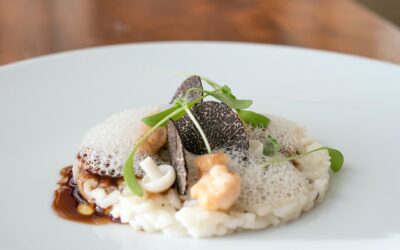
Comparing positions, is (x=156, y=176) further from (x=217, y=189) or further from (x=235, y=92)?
(x=235, y=92)

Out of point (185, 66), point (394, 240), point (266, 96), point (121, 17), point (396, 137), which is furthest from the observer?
point (121, 17)

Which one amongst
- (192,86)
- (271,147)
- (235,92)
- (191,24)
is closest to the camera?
(271,147)

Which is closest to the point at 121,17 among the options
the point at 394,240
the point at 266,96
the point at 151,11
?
the point at 151,11

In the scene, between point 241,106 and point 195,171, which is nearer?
point 195,171

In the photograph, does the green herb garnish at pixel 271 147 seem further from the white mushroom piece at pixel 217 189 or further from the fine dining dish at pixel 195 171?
the white mushroom piece at pixel 217 189

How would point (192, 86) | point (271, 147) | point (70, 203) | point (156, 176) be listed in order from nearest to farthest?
point (156, 176) → point (70, 203) → point (271, 147) → point (192, 86)

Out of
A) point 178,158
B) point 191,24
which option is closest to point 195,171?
point 178,158

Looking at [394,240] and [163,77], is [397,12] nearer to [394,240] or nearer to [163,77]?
[163,77]

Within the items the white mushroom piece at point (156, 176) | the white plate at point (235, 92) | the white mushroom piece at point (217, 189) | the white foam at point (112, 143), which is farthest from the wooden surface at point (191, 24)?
the white mushroom piece at point (217, 189)

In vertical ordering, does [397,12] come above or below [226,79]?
above
